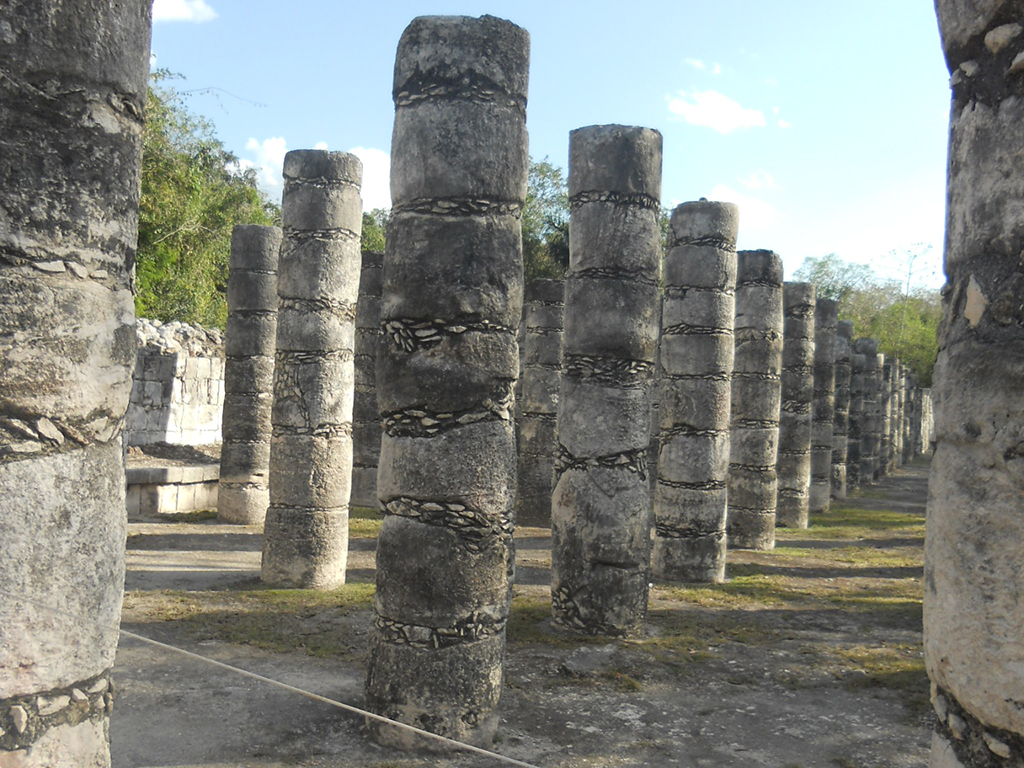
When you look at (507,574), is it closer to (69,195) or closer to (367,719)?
(367,719)

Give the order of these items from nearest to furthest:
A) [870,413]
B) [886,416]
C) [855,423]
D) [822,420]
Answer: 1. [822,420]
2. [855,423]
3. [870,413]
4. [886,416]

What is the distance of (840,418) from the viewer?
2098 centimetres

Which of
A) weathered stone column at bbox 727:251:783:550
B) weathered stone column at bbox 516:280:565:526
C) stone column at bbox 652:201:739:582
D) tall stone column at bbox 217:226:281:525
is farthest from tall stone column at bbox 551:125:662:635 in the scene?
weathered stone column at bbox 516:280:565:526

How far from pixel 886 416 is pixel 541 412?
18460 mm

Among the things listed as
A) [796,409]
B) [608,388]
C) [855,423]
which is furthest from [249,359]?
[855,423]

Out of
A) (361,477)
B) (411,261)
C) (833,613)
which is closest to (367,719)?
(411,261)

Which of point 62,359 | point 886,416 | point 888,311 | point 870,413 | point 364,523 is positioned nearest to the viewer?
point 62,359

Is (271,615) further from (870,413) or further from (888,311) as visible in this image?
(888,311)

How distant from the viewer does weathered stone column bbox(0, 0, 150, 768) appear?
8.28ft

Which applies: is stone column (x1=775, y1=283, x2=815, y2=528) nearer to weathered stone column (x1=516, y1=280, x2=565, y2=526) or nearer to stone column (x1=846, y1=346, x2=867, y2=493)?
weathered stone column (x1=516, y1=280, x2=565, y2=526)

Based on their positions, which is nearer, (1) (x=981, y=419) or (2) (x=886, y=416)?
(1) (x=981, y=419)

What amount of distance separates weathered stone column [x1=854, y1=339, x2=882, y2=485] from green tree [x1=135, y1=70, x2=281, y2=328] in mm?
17231

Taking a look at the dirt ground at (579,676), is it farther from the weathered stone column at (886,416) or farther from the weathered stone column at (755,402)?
the weathered stone column at (886,416)

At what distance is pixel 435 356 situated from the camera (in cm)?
558
